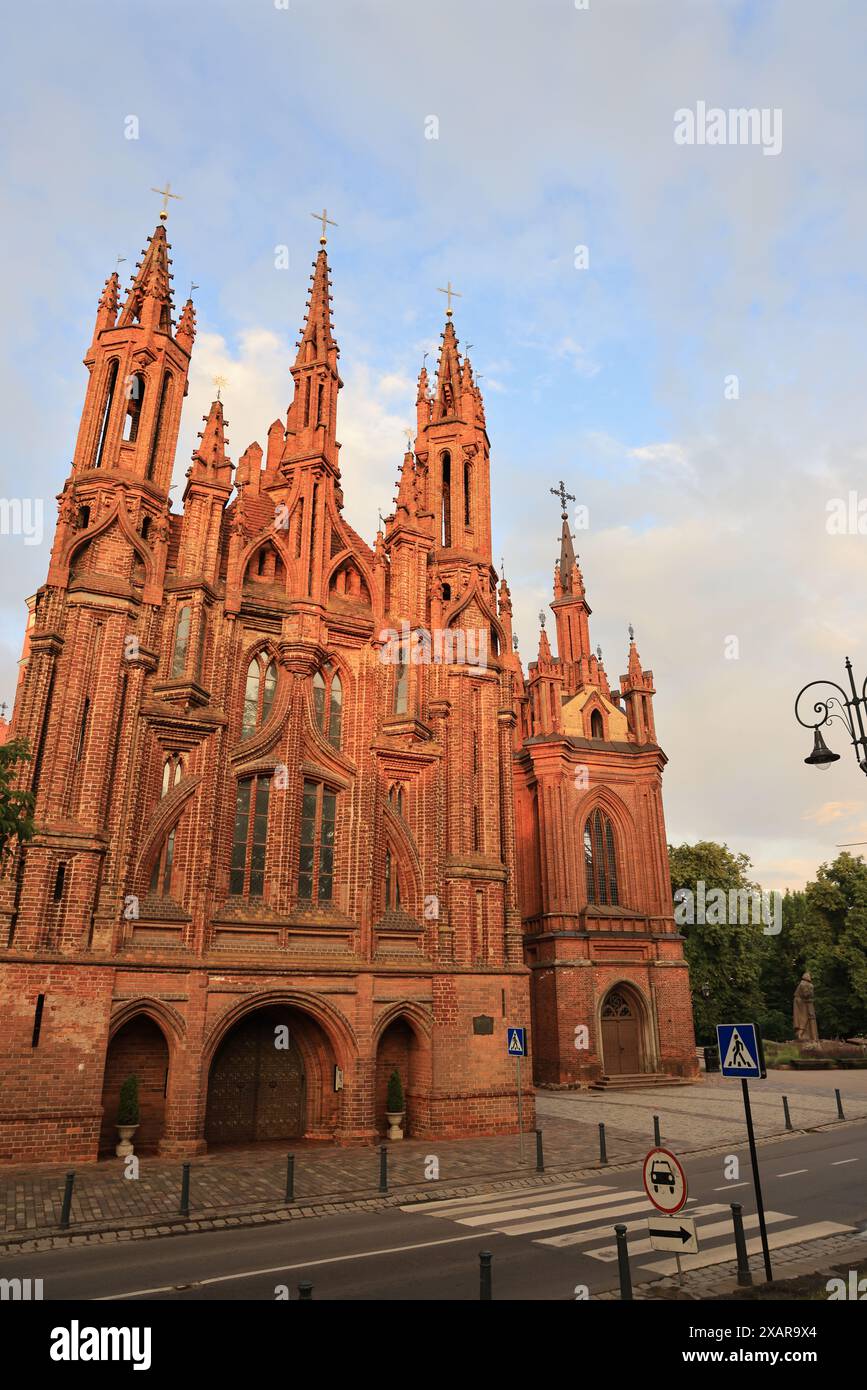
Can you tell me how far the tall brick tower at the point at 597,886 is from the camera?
118ft

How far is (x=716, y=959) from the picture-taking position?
4991cm

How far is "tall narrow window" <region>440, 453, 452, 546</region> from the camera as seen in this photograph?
28203 millimetres

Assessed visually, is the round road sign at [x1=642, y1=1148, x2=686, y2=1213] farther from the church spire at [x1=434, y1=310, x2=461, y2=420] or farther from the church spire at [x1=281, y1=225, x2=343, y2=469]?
the church spire at [x1=434, y1=310, x2=461, y2=420]

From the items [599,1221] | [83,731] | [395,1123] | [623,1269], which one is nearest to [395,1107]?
[395,1123]

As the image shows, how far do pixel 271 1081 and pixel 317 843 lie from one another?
5889 millimetres

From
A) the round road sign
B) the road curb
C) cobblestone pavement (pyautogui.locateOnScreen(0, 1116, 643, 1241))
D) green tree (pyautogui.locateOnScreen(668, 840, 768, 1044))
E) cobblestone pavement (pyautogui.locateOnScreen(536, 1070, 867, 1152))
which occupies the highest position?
green tree (pyautogui.locateOnScreen(668, 840, 768, 1044))

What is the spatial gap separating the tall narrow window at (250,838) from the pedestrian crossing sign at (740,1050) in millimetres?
13776

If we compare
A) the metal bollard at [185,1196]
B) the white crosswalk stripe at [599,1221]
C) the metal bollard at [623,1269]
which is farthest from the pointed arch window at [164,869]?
the metal bollard at [623,1269]

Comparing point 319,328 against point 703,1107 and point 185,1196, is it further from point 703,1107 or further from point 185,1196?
point 703,1107

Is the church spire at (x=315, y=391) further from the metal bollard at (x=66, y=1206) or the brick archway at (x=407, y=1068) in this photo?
the metal bollard at (x=66, y=1206)

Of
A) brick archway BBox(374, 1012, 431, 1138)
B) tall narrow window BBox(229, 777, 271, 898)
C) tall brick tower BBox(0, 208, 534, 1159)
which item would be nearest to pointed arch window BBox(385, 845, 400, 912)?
tall brick tower BBox(0, 208, 534, 1159)

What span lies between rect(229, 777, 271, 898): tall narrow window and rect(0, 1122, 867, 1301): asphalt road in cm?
923
